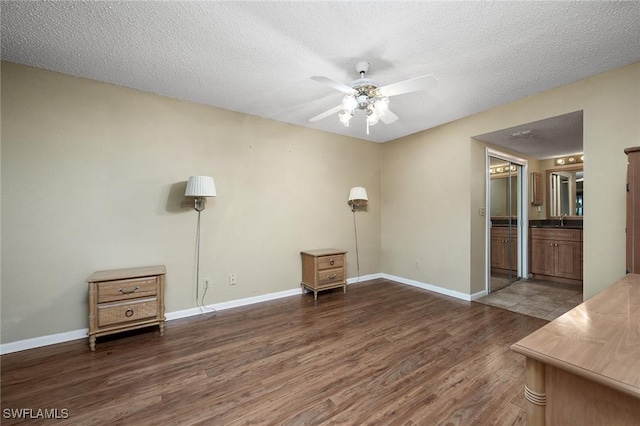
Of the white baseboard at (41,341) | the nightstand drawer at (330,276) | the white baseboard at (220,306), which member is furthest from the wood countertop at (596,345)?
the white baseboard at (41,341)

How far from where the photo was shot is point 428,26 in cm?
180

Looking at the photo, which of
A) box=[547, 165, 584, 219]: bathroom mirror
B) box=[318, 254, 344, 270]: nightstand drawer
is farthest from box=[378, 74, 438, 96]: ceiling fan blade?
box=[547, 165, 584, 219]: bathroom mirror

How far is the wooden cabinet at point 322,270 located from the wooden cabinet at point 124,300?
1808 millimetres

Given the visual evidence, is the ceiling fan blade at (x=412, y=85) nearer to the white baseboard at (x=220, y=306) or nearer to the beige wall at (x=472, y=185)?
the beige wall at (x=472, y=185)

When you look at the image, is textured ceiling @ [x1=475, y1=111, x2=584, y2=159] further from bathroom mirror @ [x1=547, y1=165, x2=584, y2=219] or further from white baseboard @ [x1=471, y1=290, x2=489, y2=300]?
white baseboard @ [x1=471, y1=290, x2=489, y2=300]

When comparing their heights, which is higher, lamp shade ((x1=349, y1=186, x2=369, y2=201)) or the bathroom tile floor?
lamp shade ((x1=349, y1=186, x2=369, y2=201))

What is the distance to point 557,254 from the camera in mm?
4324

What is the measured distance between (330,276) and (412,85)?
2.60 meters

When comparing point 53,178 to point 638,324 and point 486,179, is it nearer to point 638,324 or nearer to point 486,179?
point 638,324

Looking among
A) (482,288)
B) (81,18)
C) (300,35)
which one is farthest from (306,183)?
(482,288)

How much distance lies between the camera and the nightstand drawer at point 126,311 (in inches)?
88.8

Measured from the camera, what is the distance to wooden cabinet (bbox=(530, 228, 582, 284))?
412 cm

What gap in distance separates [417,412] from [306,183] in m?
3.01

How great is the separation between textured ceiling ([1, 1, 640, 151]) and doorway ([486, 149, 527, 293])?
5.34ft
